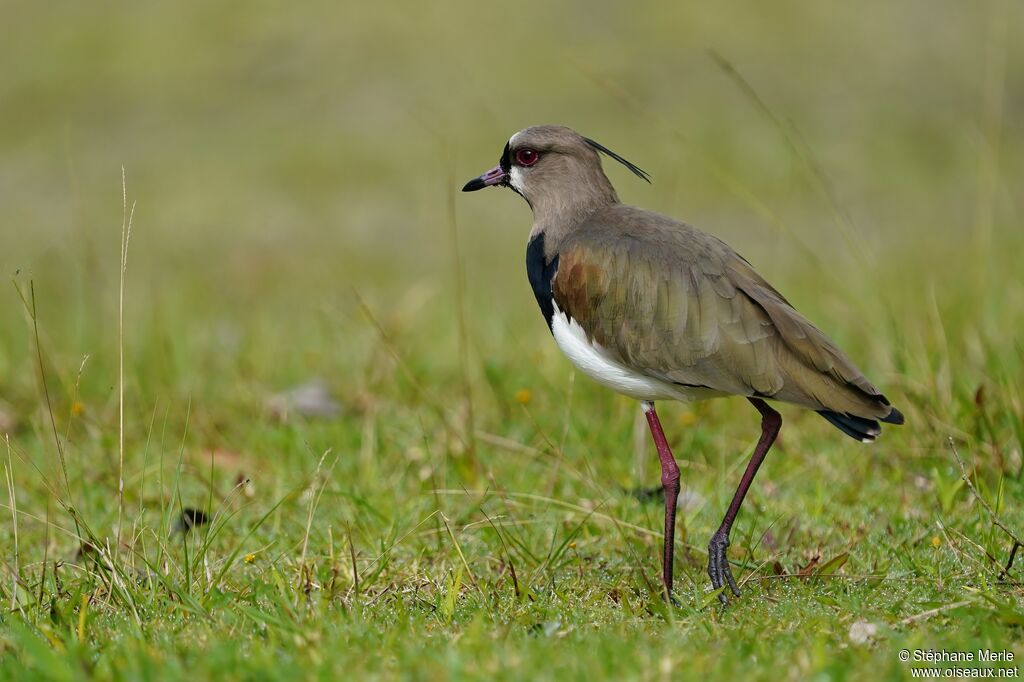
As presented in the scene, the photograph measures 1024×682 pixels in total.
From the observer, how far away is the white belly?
12.0 ft

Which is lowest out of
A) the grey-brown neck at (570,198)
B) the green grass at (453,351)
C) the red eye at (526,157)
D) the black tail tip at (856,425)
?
the green grass at (453,351)

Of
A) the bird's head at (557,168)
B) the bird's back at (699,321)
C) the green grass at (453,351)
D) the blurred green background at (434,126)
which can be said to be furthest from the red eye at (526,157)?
the blurred green background at (434,126)

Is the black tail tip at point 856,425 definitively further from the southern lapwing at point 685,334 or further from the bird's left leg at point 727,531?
the bird's left leg at point 727,531

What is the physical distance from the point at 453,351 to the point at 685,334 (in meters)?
2.95

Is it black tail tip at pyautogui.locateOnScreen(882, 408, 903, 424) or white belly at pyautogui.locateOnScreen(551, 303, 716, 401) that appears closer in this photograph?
black tail tip at pyautogui.locateOnScreen(882, 408, 903, 424)

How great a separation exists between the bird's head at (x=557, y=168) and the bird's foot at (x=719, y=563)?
1173 millimetres

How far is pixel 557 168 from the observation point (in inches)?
160

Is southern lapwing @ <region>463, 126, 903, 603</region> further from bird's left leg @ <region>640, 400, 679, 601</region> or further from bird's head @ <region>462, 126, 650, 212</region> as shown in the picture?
bird's head @ <region>462, 126, 650, 212</region>

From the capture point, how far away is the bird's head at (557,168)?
403 cm

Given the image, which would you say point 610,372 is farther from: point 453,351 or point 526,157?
point 453,351

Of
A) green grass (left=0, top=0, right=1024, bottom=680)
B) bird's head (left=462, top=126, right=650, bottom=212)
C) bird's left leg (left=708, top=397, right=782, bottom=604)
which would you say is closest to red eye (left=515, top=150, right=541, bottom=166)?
bird's head (left=462, top=126, right=650, bottom=212)

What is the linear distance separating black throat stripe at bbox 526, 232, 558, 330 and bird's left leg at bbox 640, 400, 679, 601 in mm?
415

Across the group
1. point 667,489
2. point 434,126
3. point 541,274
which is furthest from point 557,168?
point 434,126

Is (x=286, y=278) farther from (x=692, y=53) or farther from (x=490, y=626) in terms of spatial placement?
(x=490, y=626)
